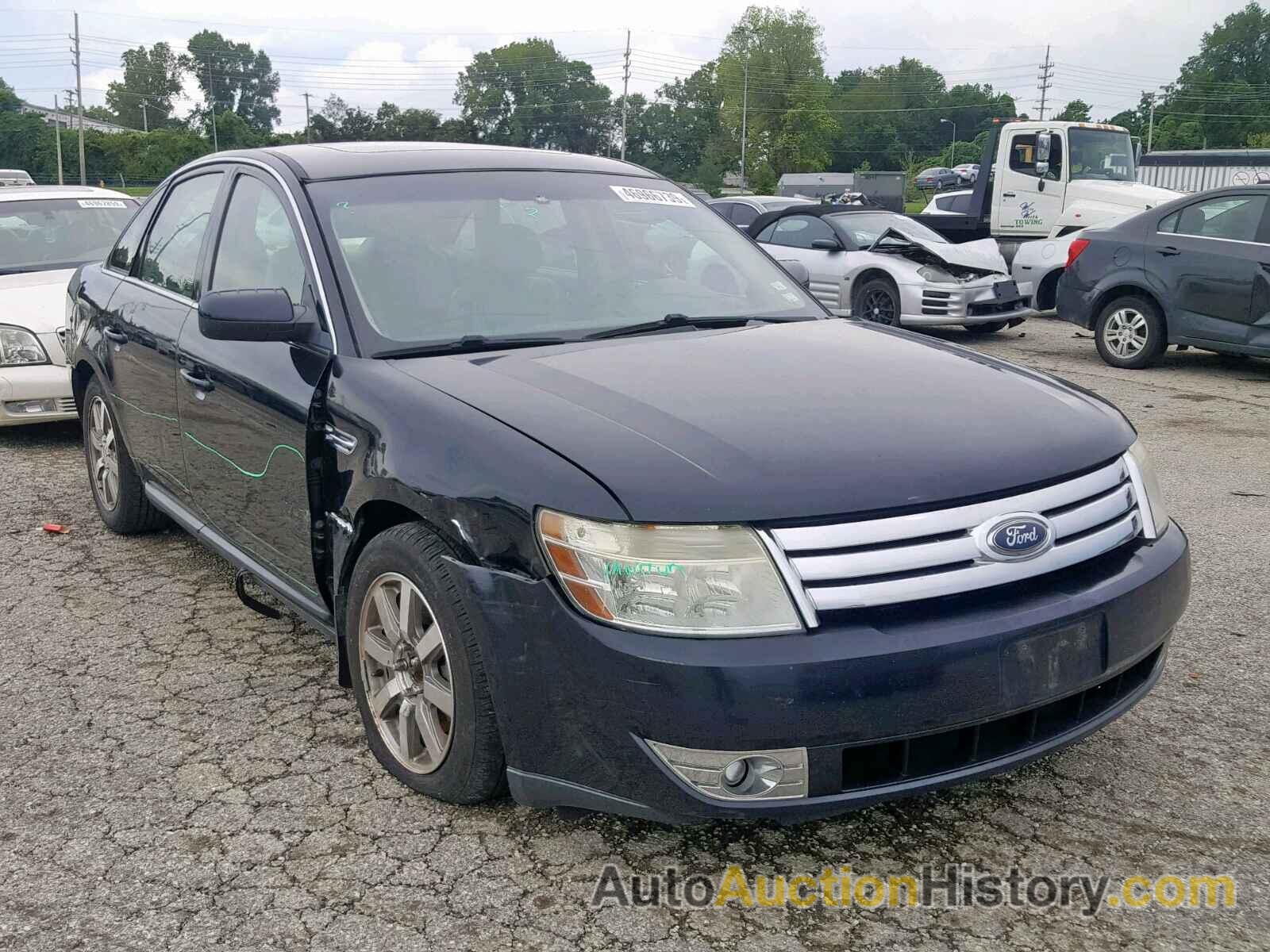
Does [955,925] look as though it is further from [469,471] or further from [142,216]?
[142,216]

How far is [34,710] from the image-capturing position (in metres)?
3.68

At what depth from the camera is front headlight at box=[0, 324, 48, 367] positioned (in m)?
7.26

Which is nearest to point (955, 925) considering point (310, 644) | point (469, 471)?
point (469, 471)

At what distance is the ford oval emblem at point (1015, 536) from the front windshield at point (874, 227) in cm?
1091

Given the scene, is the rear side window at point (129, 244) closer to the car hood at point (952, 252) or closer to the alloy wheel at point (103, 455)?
the alloy wheel at point (103, 455)

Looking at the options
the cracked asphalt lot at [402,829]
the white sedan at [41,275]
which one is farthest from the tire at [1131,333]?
the white sedan at [41,275]

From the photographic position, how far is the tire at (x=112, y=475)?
16.9 ft

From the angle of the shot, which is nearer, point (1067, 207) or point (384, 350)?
point (384, 350)

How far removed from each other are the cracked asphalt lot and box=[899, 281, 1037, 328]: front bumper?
8226 mm

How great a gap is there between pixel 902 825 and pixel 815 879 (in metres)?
0.32

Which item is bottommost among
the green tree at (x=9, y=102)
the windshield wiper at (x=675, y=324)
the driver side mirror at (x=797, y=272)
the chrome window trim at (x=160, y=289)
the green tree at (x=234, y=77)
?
the windshield wiper at (x=675, y=324)

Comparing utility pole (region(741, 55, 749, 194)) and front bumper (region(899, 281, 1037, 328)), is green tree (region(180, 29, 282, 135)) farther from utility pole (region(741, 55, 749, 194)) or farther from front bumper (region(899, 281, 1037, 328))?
front bumper (region(899, 281, 1037, 328))

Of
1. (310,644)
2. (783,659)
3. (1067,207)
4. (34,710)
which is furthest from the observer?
(1067,207)

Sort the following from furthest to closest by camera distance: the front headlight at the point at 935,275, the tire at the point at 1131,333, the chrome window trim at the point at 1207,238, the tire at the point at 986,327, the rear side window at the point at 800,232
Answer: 1. the rear side window at the point at 800,232
2. the tire at the point at 986,327
3. the front headlight at the point at 935,275
4. the tire at the point at 1131,333
5. the chrome window trim at the point at 1207,238
